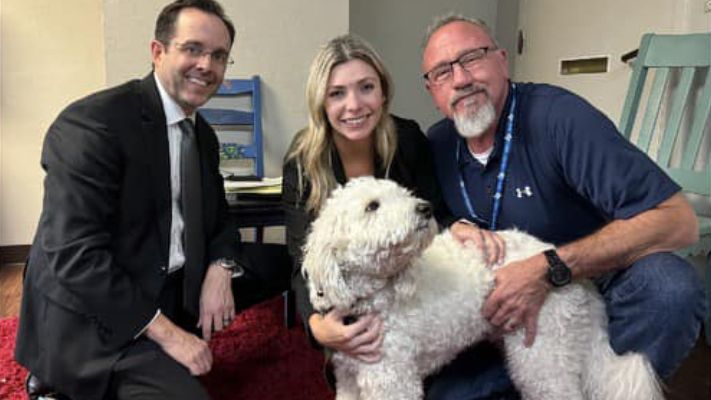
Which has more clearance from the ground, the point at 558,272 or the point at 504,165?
the point at 504,165

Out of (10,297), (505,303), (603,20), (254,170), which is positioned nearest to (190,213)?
(505,303)

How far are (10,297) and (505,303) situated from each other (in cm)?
270

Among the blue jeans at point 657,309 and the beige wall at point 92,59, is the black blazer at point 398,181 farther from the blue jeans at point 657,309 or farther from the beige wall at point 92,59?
the beige wall at point 92,59

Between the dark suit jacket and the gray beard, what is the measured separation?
0.81 meters

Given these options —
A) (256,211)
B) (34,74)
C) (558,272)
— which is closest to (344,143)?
(256,211)

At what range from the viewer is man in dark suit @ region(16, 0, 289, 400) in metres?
1.36

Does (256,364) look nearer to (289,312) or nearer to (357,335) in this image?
(289,312)

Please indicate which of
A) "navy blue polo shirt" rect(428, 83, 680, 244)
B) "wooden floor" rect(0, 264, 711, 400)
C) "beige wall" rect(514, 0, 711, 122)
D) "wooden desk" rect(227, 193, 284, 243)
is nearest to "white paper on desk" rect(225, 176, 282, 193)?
"wooden desk" rect(227, 193, 284, 243)

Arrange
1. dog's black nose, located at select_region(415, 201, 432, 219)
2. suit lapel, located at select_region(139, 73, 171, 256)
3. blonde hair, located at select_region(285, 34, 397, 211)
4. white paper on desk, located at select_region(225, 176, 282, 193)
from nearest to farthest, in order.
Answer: dog's black nose, located at select_region(415, 201, 432, 219)
suit lapel, located at select_region(139, 73, 171, 256)
blonde hair, located at select_region(285, 34, 397, 211)
white paper on desk, located at select_region(225, 176, 282, 193)

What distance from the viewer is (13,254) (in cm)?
356

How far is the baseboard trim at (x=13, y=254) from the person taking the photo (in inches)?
139

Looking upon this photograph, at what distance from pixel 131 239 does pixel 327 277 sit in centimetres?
57

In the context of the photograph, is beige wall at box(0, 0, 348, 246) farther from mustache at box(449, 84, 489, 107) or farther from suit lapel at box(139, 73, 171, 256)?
mustache at box(449, 84, 489, 107)

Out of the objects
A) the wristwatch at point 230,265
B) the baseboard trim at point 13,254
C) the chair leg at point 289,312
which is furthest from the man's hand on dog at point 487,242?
the baseboard trim at point 13,254
